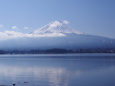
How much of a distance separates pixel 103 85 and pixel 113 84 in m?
0.84

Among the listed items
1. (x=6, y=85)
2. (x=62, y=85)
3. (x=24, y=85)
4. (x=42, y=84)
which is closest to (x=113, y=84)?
(x=62, y=85)

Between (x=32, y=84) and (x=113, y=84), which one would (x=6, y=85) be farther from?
(x=113, y=84)

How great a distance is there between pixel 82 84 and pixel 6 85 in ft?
18.1

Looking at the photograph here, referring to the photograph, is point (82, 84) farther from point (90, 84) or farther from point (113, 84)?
point (113, 84)

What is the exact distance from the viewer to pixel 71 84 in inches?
730

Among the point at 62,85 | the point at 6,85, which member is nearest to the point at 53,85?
the point at 62,85

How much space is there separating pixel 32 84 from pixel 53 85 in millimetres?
1836

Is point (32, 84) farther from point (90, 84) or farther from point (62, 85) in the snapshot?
point (90, 84)

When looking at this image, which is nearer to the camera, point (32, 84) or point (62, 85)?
point (62, 85)

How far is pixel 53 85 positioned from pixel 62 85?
70 cm

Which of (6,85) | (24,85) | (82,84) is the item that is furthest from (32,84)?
(82,84)

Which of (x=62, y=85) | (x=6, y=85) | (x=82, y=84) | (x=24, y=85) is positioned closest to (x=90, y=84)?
(x=82, y=84)

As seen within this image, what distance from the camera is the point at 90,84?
18.3 meters

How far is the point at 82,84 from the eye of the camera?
1836cm
